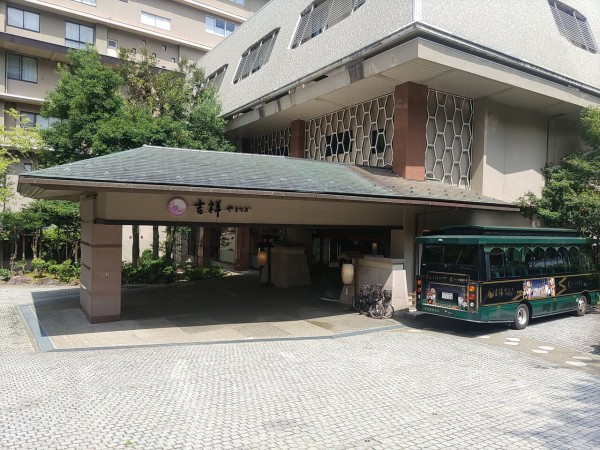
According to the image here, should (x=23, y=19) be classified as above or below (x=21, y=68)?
above

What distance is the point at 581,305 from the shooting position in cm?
1482

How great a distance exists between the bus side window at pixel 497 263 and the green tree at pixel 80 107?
16312 millimetres

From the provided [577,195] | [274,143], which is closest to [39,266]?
[274,143]

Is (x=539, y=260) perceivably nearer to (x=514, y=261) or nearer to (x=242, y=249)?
(x=514, y=261)

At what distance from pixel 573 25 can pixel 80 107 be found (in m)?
22.3

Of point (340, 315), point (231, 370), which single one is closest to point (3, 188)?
point (340, 315)

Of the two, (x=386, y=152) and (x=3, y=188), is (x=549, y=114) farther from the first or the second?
(x=3, y=188)

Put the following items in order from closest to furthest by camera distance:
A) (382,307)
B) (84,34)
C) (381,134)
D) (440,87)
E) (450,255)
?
(450,255) < (382,307) < (440,87) < (381,134) < (84,34)

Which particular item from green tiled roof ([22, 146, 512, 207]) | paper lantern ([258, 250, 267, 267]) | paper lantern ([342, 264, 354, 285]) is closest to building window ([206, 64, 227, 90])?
paper lantern ([258, 250, 267, 267])

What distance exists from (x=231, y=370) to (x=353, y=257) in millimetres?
8799

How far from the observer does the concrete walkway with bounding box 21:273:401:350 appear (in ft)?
36.8

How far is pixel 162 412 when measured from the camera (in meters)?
6.45

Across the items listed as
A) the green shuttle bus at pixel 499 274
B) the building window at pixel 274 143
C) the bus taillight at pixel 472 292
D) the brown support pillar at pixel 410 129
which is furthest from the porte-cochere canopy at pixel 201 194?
the building window at pixel 274 143

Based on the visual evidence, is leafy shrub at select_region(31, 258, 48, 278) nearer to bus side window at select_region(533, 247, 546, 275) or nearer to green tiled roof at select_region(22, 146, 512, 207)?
green tiled roof at select_region(22, 146, 512, 207)
